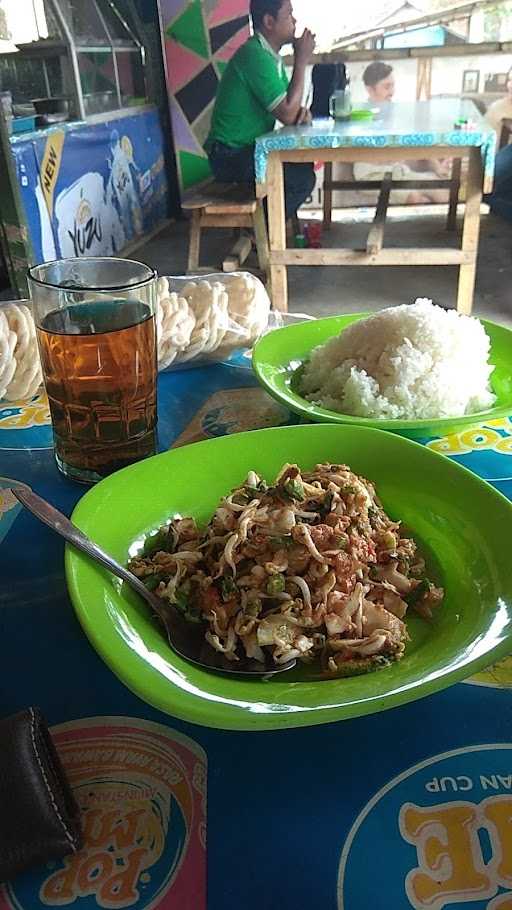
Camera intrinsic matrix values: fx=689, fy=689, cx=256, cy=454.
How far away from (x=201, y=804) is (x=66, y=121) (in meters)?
4.08

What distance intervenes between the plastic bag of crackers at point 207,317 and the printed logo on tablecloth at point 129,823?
659 mm

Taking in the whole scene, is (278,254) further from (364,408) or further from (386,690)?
(386,690)

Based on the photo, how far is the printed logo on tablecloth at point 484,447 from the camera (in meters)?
0.83

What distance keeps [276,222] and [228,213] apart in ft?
1.67

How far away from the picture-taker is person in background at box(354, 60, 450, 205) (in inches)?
229

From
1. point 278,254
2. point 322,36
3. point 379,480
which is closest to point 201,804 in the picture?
point 379,480

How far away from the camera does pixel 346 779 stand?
1.49 ft

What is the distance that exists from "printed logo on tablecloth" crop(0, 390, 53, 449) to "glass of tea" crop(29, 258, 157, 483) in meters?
0.14

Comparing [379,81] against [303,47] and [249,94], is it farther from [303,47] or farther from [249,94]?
[249,94]

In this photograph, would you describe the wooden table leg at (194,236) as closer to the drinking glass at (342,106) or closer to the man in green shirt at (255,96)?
the man in green shirt at (255,96)

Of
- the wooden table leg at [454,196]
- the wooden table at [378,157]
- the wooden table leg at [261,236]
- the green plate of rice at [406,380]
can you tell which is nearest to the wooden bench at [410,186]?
the wooden table leg at [454,196]

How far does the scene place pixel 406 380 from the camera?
0.94 metres

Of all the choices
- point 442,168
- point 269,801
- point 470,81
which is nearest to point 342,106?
point 442,168

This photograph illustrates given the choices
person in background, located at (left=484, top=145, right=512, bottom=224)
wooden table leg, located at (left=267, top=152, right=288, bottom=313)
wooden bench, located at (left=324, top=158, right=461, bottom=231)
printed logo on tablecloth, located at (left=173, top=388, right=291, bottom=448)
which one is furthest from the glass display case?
printed logo on tablecloth, located at (left=173, top=388, right=291, bottom=448)
